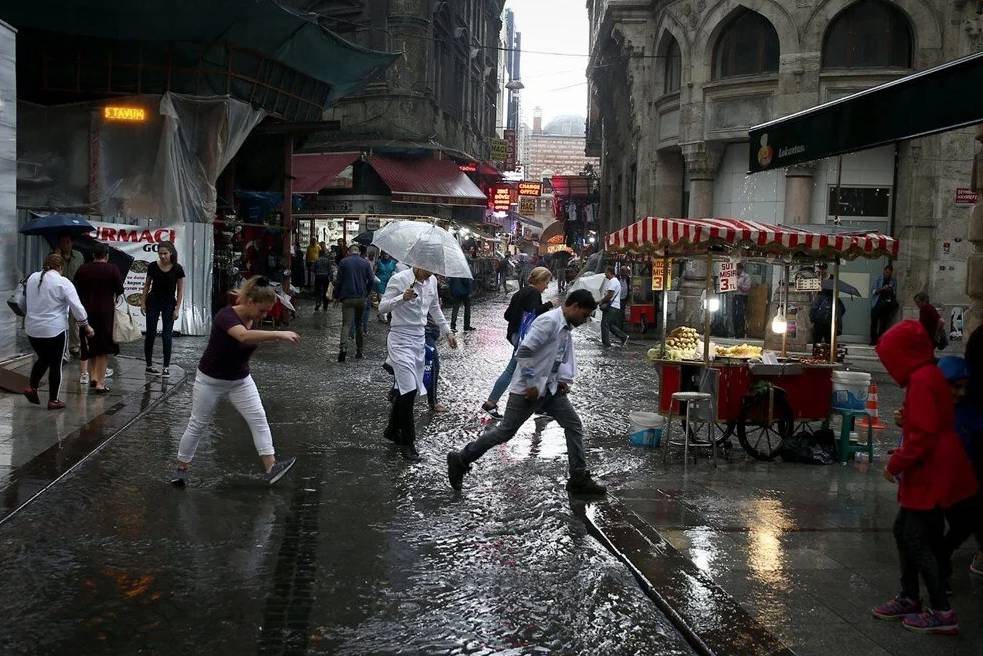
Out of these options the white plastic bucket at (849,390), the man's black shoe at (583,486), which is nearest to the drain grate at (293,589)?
the man's black shoe at (583,486)

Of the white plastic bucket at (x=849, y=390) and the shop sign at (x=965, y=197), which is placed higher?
the shop sign at (x=965, y=197)

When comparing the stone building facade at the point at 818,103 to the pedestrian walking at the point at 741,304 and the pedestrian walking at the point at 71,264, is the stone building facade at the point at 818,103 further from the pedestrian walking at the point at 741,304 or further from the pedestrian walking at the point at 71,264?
the pedestrian walking at the point at 71,264

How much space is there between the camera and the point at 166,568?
5691 millimetres

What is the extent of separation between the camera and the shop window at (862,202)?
2225 cm

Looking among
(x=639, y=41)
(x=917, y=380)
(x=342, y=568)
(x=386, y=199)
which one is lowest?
(x=342, y=568)

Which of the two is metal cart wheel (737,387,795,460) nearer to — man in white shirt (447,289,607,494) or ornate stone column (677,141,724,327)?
man in white shirt (447,289,607,494)

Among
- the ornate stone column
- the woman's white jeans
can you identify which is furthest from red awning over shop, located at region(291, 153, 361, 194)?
the woman's white jeans

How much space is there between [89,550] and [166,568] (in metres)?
0.61

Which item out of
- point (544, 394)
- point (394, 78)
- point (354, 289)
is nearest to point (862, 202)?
point (354, 289)

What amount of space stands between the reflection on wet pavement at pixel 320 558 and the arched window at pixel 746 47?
16.3m

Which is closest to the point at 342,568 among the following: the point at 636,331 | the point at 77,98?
Result: the point at 77,98

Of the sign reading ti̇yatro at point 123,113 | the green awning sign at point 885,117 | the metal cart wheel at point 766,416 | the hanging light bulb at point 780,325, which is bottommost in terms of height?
the metal cart wheel at point 766,416

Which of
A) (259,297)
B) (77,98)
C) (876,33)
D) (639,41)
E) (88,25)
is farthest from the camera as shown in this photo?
(639,41)

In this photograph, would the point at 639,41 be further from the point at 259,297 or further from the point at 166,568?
the point at 166,568
